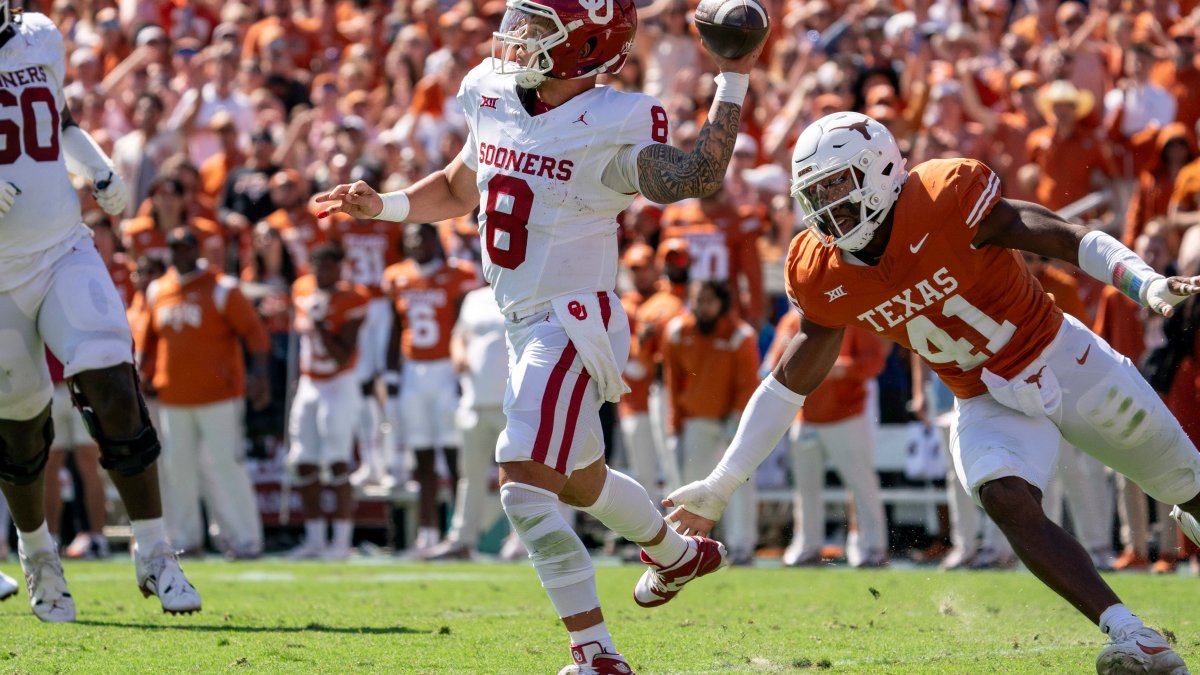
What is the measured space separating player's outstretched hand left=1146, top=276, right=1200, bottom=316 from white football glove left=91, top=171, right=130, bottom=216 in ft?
12.8

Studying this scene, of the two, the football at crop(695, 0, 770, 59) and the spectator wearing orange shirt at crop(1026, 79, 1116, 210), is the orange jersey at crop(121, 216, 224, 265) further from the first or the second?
the football at crop(695, 0, 770, 59)

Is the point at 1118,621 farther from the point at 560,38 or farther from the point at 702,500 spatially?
the point at 560,38

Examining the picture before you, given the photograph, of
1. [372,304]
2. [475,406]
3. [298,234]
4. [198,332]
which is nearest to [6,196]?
[198,332]

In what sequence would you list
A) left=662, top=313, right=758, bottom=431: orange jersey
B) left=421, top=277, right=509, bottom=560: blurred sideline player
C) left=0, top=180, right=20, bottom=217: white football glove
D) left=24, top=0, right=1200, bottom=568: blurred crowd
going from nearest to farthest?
left=0, top=180, right=20, bottom=217: white football glove < left=24, top=0, right=1200, bottom=568: blurred crowd < left=662, top=313, right=758, bottom=431: orange jersey < left=421, top=277, right=509, bottom=560: blurred sideline player

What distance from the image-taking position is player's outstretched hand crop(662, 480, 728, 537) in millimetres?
5328

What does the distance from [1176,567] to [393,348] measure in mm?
5220

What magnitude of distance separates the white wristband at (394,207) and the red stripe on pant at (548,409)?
871 mm

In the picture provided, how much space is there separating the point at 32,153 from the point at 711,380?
4.80 meters

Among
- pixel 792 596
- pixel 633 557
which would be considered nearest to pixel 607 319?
pixel 792 596

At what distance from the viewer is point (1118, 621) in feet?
14.8

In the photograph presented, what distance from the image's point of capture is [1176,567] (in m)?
9.20

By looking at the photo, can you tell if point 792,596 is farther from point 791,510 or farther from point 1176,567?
point 791,510

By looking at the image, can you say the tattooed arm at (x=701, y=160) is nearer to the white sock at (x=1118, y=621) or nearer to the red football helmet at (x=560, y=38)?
the red football helmet at (x=560, y=38)

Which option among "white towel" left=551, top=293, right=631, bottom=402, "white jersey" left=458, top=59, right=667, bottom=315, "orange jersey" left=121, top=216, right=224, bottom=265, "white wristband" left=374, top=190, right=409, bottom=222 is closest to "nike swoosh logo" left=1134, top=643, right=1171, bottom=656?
"white towel" left=551, top=293, right=631, bottom=402
